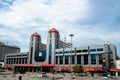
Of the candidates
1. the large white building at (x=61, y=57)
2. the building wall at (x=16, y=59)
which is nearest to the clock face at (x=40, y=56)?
the large white building at (x=61, y=57)

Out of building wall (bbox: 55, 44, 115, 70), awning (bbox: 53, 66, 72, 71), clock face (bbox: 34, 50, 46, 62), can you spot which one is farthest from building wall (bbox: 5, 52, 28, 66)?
awning (bbox: 53, 66, 72, 71)

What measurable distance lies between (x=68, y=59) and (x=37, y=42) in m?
34.4

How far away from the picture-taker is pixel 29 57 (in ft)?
418

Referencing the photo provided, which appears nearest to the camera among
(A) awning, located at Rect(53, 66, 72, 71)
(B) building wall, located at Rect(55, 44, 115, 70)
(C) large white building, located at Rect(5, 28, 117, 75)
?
(B) building wall, located at Rect(55, 44, 115, 70)

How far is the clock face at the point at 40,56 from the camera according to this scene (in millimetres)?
A: 119925

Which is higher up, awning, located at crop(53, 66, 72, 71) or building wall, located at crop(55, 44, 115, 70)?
building wall, located at crop(55, 44, 115, 70)

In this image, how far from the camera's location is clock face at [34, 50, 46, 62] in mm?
119925

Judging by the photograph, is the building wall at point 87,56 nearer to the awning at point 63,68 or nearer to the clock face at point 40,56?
the awning at point 63,68

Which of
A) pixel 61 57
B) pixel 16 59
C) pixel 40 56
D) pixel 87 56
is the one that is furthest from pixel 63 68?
pixel 16 59

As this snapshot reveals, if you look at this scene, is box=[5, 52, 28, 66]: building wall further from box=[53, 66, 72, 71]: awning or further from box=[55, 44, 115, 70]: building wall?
box=[53, 66, 72, 71]: awning

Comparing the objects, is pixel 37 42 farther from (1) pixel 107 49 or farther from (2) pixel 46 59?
(1) pixel 107 49

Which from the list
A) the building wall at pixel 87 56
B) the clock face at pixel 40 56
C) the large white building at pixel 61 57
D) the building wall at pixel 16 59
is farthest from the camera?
the building wall at pixel 16 59

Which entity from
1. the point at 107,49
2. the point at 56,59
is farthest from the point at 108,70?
the point at 56,59

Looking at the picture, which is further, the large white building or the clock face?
the clock face
